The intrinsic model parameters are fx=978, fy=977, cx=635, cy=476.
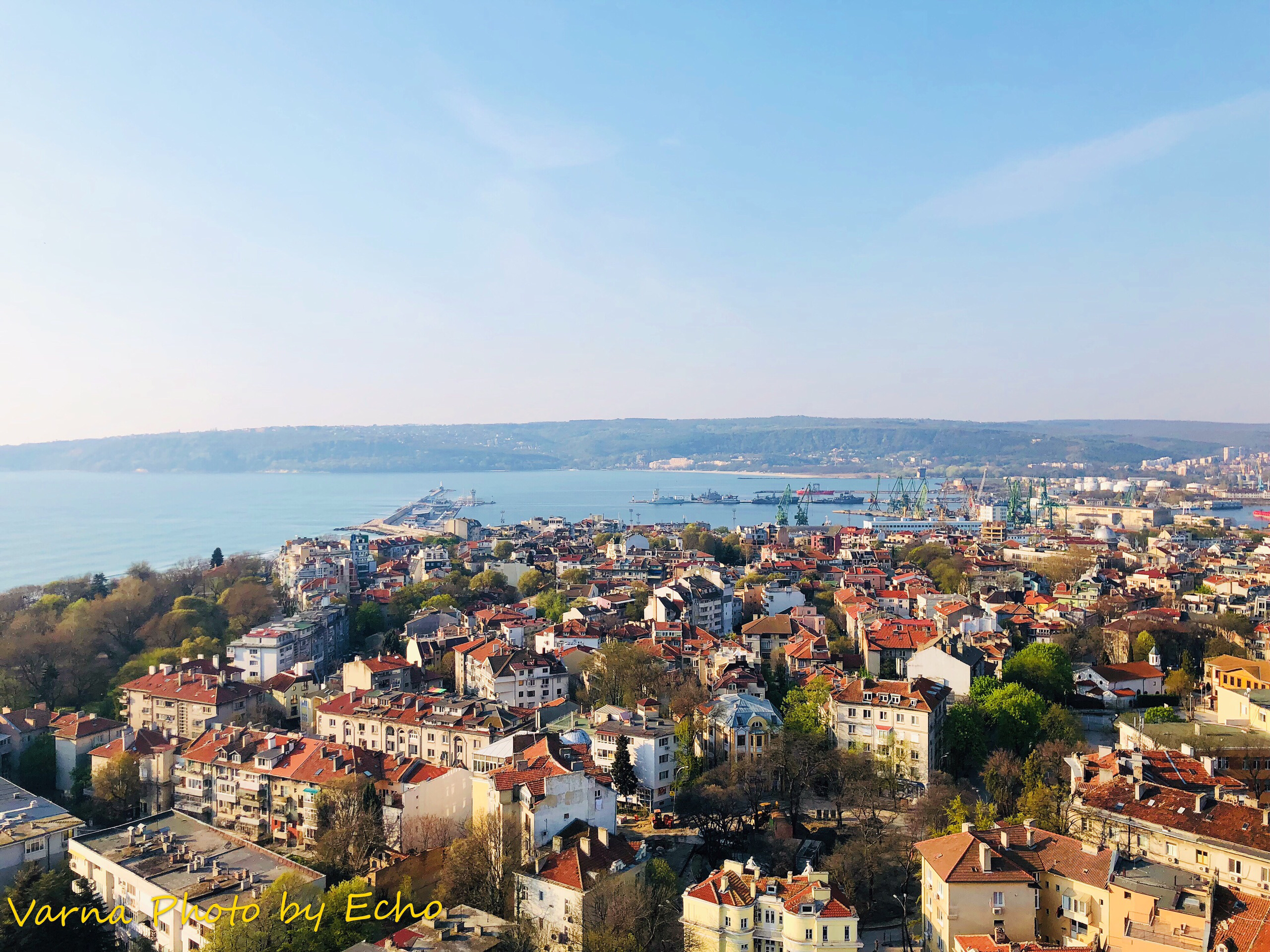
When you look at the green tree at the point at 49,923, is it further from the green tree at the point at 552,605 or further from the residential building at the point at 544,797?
the green tree at the point at 552,605

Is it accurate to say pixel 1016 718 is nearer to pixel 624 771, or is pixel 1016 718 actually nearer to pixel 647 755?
pixel 647 755

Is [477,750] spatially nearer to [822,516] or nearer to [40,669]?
[40,669]

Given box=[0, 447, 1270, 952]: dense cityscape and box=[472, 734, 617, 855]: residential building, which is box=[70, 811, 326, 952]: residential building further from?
box=[472, 734, 617, 855]: residential building

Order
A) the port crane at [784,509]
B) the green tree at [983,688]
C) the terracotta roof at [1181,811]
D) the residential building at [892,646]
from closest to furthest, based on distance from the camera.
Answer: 1. the terracotta roof at [1181,811]
2. the green tree at [983,688]
3. the residential building at [892,646]
4. the port crane at [784,509]

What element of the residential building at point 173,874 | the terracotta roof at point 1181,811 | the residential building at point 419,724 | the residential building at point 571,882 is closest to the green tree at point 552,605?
the residential building at point 419,724

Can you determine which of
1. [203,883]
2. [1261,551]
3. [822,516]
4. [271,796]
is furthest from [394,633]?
[822,516]

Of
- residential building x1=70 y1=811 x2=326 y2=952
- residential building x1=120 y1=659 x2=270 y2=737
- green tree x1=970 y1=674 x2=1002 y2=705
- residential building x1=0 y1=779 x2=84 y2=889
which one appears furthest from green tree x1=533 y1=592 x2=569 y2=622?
residential building x1=0 y1=779 x2=84 y2=889
